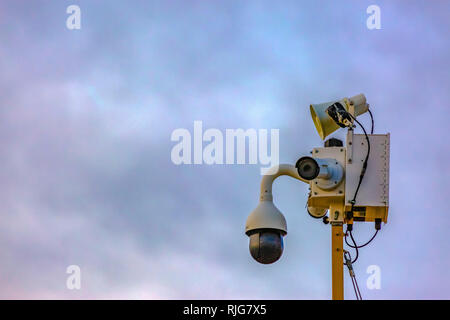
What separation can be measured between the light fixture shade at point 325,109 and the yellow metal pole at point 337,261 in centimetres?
174

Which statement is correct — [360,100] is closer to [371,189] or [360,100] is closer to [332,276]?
[371,189]

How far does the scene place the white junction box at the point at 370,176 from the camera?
17.1m

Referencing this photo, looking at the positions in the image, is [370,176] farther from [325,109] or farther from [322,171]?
[325,109]

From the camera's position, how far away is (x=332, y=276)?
17172mm

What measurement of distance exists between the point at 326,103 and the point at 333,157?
52.9 inches

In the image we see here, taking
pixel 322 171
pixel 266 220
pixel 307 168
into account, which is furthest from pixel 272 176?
pixel 307 168

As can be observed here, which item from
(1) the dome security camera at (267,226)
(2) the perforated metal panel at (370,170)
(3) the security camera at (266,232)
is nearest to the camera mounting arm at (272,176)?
(1) the dome security camera at (267,226)

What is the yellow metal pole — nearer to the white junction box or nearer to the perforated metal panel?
the white junction box

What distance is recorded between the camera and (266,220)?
57.5ft

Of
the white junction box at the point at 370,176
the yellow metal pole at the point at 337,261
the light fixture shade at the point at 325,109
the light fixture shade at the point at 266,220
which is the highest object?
the light fixture shade at the point at 325,109

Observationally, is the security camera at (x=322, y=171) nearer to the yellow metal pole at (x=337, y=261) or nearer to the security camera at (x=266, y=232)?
the yellow metal pole at (x=337, y=261)
